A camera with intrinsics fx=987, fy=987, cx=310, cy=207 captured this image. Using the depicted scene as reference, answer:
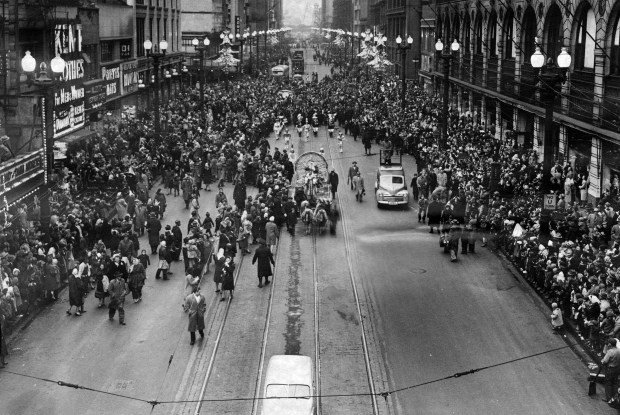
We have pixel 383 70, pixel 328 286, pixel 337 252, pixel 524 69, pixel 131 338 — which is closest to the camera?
pixel 131 338

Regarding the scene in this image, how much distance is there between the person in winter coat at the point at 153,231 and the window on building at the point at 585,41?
61.9 feet

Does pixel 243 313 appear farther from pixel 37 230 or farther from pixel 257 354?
pixel 37 230

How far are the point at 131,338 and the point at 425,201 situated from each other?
671 inches

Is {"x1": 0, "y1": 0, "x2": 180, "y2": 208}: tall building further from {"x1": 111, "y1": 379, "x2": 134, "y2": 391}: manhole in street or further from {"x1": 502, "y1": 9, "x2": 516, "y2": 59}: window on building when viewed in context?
{"x1": 502, "y1": 9, "x2": 516, "y2": 59}: window on building

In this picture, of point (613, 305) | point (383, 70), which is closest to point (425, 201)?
point (613, 305)

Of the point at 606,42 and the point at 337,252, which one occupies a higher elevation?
the point at 606,42

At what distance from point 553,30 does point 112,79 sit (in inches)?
1080

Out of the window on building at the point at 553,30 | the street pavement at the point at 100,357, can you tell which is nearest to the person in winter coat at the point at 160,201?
the street pavement at the point at 100,357

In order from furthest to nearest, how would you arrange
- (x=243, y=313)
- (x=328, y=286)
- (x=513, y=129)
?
(x=513, y=129)
(x=328, y=286)
(x=243, y=313)

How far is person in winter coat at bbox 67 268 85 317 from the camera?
24.9m

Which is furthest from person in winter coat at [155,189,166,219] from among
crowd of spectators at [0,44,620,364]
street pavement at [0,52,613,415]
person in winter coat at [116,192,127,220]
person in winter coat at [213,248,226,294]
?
person in winter coat at [213,248,226,294]

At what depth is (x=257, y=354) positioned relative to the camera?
2202 cm

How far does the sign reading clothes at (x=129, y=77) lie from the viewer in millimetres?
65375

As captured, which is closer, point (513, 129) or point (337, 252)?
point (337, 252)
